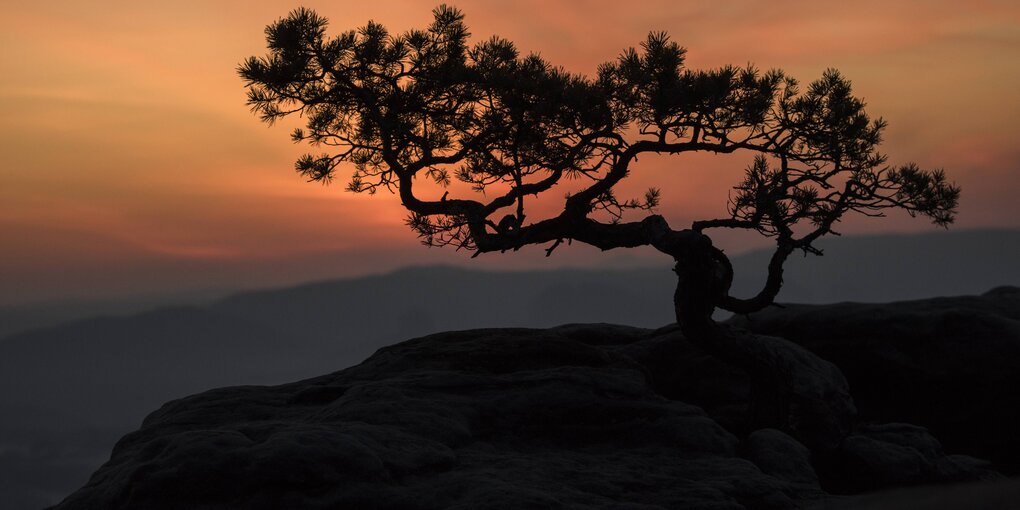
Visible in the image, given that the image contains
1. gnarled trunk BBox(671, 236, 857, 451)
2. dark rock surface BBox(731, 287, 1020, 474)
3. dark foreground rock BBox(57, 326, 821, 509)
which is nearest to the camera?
dark foreground rock BBox(57, 326, 821, 509)

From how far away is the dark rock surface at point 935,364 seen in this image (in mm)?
19266

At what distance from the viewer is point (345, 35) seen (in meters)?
15.3

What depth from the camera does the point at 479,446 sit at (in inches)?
494

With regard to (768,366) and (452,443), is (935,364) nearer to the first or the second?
(768,366)

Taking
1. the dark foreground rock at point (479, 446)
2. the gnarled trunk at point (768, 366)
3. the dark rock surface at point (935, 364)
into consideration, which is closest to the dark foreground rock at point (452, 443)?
the dark foreground rock at point (479, 446)

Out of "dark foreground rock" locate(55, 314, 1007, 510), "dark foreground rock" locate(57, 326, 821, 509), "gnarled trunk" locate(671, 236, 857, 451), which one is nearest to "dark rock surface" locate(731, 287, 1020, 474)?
"gnarled trunk" locate(671, 236, 857, 451)

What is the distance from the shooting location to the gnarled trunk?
1566 centimetres

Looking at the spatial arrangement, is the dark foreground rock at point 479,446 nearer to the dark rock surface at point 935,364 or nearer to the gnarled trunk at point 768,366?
the gnarled trunk at point 768,366

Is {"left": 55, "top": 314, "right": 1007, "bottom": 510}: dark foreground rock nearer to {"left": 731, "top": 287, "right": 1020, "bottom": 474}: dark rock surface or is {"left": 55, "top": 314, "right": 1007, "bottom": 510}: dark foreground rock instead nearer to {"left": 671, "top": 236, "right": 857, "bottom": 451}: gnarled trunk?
{"left": 671, "top": 236, "right": 857, "bottom": 451}: gnarled trunk

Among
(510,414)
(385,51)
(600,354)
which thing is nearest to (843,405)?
(600,354)

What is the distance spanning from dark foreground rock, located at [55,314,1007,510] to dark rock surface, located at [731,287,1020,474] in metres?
2.99

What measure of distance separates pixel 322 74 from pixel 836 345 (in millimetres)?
12641

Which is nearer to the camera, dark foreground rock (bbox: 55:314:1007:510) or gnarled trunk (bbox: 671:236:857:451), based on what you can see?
dark foreground rock (bbox: 55:314:1007:510)

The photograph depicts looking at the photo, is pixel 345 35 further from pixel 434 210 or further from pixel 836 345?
pixel 836 345
